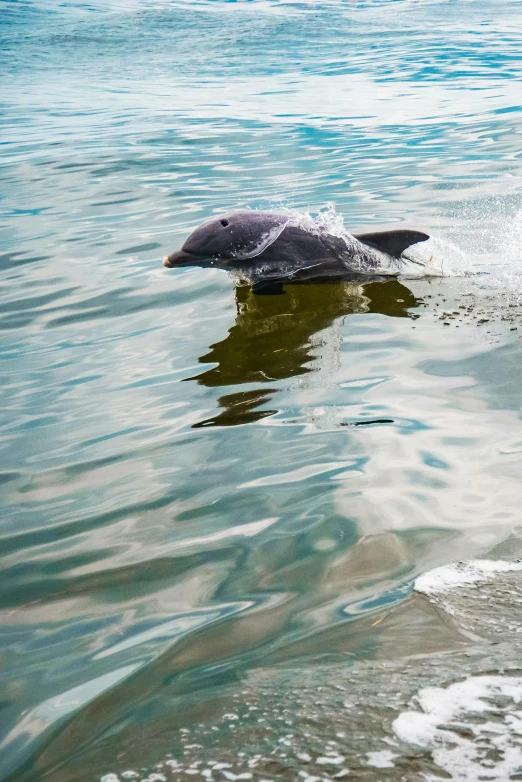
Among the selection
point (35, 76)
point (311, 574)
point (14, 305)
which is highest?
point (35, 76)

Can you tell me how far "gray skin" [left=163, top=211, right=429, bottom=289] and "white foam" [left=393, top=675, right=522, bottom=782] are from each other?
4.32 metres

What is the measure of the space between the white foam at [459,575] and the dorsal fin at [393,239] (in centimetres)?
381

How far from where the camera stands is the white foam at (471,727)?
74.0 inches

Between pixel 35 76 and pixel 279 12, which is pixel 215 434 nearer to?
pixel 35 76

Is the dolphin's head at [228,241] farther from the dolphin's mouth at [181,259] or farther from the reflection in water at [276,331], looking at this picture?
the reflection in water at [276,331]

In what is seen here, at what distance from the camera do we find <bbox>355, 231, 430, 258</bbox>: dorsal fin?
245 inches

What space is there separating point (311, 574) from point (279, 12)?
2271 inches

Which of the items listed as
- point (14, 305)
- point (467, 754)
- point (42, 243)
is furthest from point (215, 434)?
point (42, 243)

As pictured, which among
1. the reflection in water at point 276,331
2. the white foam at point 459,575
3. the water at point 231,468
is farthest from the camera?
the reflection in water at point 276,331

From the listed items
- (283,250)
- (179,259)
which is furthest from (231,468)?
(283,250)

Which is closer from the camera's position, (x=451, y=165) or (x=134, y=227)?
(x=134, y=227)

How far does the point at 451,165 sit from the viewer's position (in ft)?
39.3

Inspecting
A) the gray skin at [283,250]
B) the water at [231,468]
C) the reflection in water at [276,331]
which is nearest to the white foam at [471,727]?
the water at [231,468]

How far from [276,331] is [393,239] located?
145cm
